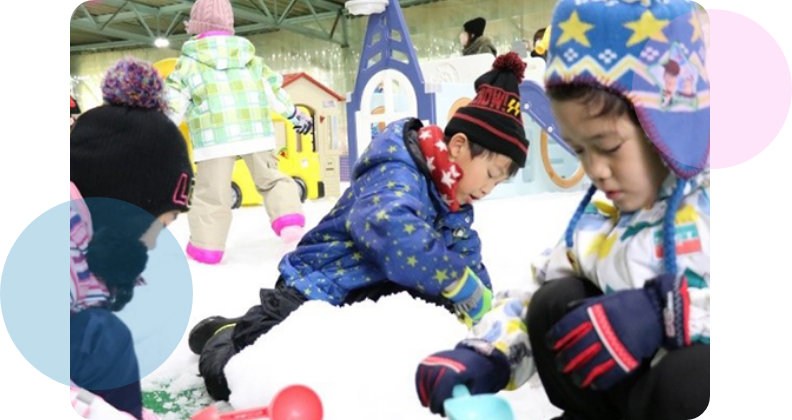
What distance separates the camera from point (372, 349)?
638 millimetres

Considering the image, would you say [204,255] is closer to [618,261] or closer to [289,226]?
[289,226]

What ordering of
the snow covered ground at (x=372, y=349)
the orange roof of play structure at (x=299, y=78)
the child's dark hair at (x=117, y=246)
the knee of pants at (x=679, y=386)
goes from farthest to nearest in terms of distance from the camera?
1. the orange roof of play structure at (x=299, y=78)
2. the snow covered ground at (x=372, y=349)
3. the child's dark hair at (x=117, y=246)
4. the knee of pants at (x=679, y=386)

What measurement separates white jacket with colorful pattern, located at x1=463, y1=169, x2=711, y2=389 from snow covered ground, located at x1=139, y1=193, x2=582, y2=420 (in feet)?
0.13

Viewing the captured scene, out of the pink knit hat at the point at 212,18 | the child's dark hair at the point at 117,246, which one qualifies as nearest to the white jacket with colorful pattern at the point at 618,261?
the child's dark hair at the point at 117,246

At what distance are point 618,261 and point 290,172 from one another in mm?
659

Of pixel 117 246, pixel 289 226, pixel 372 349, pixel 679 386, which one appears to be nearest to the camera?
pixel 679 386

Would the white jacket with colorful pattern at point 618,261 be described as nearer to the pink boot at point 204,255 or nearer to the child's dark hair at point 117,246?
the child's dark hair at point 117,246

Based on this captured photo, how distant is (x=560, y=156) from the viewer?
64cm

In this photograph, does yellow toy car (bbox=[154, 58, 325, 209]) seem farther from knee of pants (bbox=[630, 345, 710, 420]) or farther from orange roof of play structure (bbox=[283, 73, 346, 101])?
knee of pants (bbox=[630, 345, 710, 420])

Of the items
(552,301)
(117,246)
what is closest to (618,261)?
(552,301)

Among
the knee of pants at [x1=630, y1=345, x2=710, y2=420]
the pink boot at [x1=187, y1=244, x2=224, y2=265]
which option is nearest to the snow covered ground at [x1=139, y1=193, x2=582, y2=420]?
the pink boot at [x1=187, y1=244, x2=224, y2=265]

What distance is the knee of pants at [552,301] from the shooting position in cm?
42

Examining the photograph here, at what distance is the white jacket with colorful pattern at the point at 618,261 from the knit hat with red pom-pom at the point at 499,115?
203 mm

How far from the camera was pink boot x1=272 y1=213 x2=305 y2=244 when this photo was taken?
0.90m
